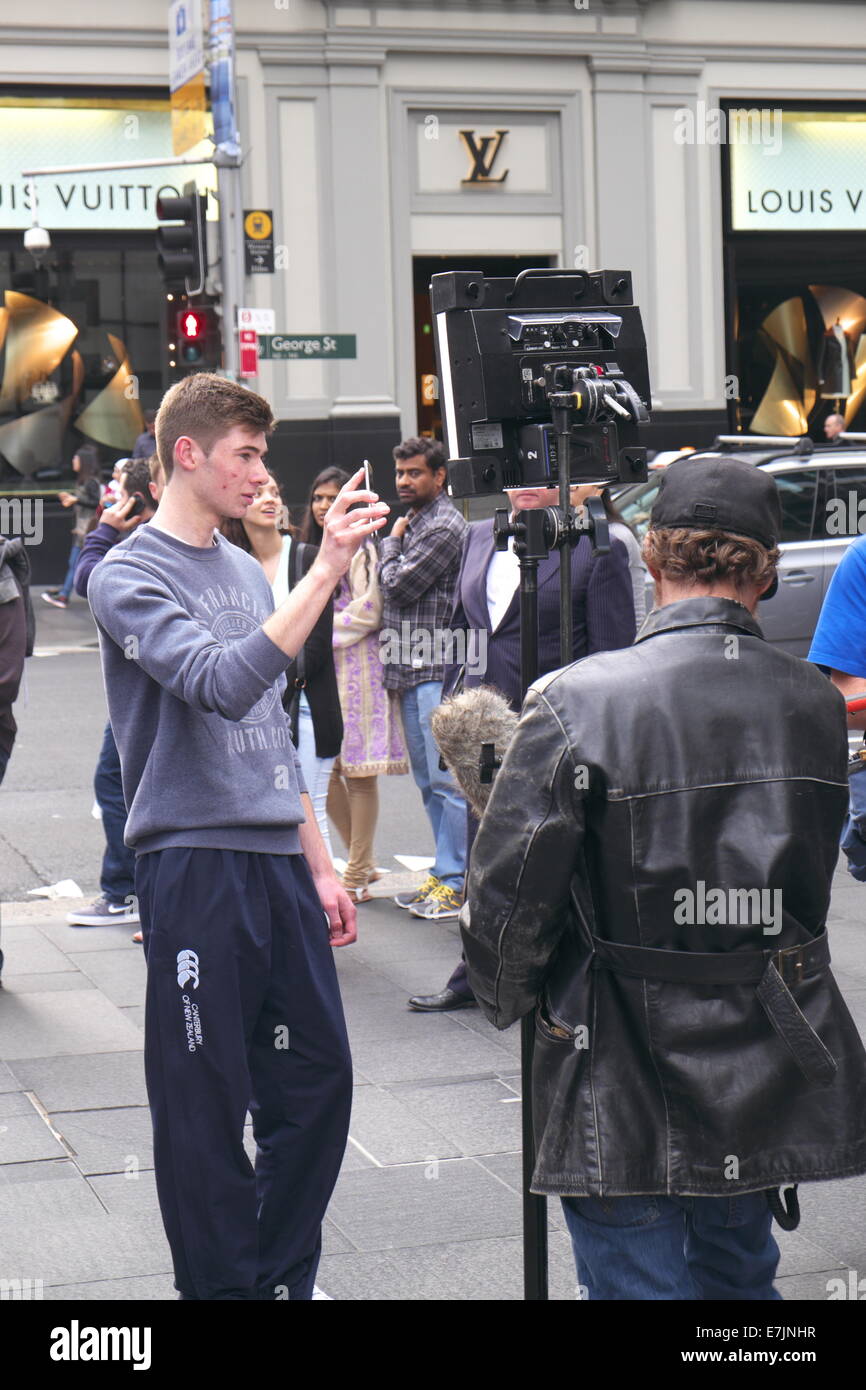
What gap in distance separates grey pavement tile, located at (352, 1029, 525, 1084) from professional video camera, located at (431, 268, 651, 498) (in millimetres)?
2073

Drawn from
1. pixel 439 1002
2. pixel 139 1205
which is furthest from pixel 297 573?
pixel 139 1205

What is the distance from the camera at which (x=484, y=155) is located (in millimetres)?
21109

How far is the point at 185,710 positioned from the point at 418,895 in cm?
438

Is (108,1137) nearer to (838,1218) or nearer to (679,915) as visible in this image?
(838,1218)

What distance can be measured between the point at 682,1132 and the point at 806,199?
22.0 meters

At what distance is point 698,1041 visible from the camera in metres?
2.65

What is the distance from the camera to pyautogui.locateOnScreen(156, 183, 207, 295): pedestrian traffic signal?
1351cm

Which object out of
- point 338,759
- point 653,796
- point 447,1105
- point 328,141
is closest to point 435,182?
point 328,141

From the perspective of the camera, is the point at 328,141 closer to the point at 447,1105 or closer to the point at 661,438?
the point at 661,438

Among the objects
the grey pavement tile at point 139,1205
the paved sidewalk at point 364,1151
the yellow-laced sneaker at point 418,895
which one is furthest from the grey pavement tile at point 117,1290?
the yellow-laced sneaker at point 418,895

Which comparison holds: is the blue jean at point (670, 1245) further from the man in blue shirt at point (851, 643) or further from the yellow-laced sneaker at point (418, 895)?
the yellow-laced sneaker at point (418, 895)

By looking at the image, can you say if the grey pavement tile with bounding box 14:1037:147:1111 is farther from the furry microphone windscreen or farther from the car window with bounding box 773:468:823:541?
the car window with bounding box 773:468:823:541

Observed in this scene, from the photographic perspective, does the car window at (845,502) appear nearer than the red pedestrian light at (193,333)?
Yes

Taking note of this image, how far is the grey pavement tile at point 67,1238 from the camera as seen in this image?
4035 millimetres
